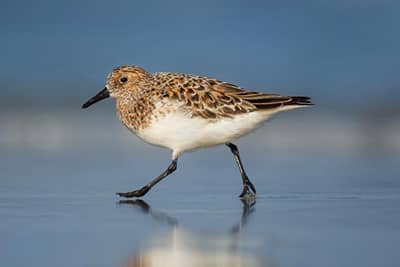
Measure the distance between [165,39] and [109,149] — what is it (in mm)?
13279

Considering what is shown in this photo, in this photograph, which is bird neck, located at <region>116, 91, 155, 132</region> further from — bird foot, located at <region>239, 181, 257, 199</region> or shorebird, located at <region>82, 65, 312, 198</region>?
bird foot, located at <region>239, 181, 257, 199</region>

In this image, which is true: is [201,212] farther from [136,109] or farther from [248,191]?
[136,109]

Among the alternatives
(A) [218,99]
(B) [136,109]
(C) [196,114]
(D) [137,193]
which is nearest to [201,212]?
(D) [137,193]

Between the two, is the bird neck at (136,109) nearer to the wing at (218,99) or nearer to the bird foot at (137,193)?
the wing at (218,99)

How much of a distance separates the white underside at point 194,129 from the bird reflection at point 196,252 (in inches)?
67.2

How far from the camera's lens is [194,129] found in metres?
8.38

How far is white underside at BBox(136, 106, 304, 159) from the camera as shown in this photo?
27.4 feet

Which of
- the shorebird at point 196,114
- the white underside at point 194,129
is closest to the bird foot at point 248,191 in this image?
the shorebird at point 196,114

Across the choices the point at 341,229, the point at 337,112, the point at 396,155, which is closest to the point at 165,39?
the point at 337,112

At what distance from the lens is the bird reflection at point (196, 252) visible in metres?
5.48

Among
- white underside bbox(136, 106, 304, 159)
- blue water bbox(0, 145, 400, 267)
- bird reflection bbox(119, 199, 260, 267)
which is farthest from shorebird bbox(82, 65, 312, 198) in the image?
bird reflection bbox(119, 199, 260, 267)

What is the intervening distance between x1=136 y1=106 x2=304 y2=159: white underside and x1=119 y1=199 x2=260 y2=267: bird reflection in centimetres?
171

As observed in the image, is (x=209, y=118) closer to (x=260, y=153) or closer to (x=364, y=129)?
(x=260, y=153)

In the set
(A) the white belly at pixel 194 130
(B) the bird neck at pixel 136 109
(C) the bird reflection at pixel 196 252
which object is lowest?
(C) the bird reflection at pixel 196 252
